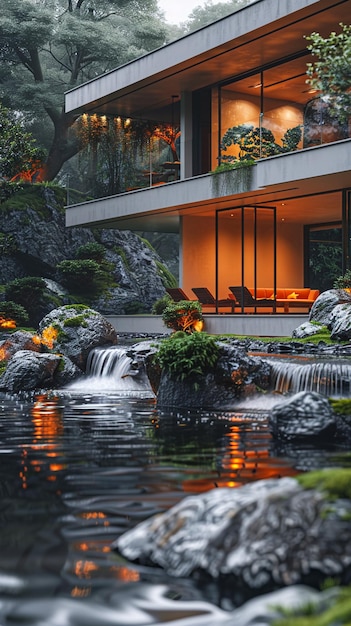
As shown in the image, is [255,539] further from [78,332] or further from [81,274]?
[81,274]

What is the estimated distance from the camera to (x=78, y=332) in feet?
73.5

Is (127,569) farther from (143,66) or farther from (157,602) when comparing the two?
(143,66)

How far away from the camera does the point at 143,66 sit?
93.3ft

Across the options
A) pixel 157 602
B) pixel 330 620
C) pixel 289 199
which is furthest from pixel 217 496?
pixel 289 199

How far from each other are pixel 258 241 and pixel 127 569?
997 inches

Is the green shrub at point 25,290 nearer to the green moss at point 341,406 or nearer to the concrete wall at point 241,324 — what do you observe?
the concrete wall at point 241,324

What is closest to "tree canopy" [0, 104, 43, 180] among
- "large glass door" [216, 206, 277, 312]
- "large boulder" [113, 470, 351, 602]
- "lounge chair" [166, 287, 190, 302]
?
"lounge chair" [166, 287, 190, 302]

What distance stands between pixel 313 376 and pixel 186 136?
1597cm

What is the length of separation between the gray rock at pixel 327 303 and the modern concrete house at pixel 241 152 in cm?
216

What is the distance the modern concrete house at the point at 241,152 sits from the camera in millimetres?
22172

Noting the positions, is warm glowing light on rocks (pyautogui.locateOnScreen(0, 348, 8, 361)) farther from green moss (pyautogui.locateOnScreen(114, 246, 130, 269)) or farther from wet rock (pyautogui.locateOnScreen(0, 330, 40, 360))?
green moss (pyautogui.locateOnScreen(114, 246, 130, 269))

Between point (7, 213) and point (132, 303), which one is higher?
point (7, 213)

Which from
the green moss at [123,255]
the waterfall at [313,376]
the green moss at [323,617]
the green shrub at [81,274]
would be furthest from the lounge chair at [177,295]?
the green moss at [323,617]

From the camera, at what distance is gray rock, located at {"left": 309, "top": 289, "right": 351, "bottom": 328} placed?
21656 mm
